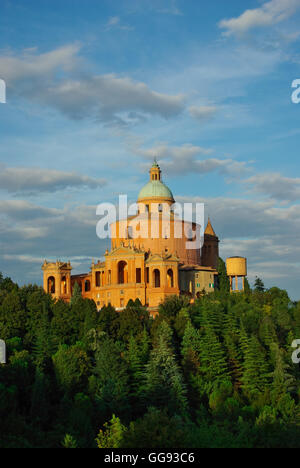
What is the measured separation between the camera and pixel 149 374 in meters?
61.9

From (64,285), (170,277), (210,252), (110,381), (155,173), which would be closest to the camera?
(110,381)

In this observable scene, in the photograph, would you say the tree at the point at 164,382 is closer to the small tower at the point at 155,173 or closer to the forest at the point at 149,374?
the forest at the point at 149,374

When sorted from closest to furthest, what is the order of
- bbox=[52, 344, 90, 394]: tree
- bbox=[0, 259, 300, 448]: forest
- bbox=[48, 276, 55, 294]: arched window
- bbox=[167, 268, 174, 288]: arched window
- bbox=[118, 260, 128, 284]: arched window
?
1. bbox=[0, 259, 300, 448]: forest
2. bbox=[52, 344, 90, 394]: tree
3. bbox=[167, 268, 174, 288]: arched window
4. bbox=[118, 260, 128, 284]: arched window
5. bbox=[48, 276, 55, 294]: arched window

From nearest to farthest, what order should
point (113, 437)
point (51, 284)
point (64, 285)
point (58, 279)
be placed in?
point (113, 437)
point (58, 279)
point (64, 285)
point (51, 284)

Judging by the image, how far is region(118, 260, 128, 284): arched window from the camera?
292ft

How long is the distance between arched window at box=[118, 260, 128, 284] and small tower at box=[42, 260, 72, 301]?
6278 millimetres

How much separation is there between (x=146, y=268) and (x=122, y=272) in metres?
3.66

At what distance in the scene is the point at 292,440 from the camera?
43938 millimetres

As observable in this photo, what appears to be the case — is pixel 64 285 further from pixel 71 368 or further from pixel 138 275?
pixel 71 368

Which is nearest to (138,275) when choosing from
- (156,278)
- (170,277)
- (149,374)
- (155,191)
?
(156,278)

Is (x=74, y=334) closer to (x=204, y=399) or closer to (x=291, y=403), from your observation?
(x=204, y=399)

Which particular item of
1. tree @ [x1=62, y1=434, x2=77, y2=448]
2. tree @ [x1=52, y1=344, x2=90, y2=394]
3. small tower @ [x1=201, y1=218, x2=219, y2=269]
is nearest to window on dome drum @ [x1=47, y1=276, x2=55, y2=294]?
small tower @ [x1=201, y1=218, x2=219, y2=269]

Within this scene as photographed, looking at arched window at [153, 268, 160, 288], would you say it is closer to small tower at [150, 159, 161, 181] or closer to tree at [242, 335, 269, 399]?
small tower at [150, 159, 161, 181]

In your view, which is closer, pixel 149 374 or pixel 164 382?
pixel 164 382
